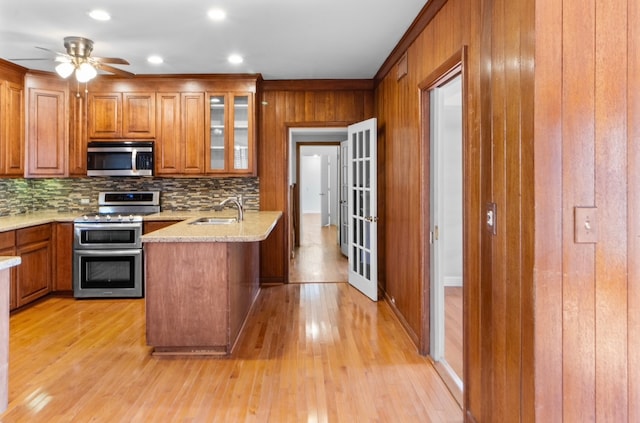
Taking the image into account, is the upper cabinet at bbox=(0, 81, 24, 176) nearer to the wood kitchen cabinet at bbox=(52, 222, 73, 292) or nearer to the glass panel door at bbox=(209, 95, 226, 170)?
the wood kitchen cabinet at bbox=(52, 222, 73, 292)

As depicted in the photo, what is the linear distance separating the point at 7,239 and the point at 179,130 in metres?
2.00

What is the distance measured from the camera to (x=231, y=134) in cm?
475

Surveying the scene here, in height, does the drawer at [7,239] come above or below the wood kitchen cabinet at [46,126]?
below

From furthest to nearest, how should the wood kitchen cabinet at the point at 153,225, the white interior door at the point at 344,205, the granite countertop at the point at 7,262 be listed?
the white interior door at the point at 344,205
the wood kitchen cabinet at the point at 153,225
the granite countertop at the point at 7,262

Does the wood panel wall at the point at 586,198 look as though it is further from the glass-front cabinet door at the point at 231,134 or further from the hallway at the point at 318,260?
the hallway at the point at 318,260

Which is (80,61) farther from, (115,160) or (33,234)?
(33,234)

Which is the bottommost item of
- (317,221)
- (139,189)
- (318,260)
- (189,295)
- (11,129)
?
(318,260)

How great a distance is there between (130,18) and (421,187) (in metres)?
2.59

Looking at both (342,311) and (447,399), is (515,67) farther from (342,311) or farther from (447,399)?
(342,311)

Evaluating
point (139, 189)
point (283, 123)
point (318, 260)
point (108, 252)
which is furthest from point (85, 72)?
point (318, 260)

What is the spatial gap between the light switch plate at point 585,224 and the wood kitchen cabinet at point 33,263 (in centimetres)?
453

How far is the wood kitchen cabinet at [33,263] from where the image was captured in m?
3.95

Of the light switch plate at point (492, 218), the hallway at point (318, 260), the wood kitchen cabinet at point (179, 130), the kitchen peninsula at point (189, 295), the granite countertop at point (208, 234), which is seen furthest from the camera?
the hallway at point (318, 260)

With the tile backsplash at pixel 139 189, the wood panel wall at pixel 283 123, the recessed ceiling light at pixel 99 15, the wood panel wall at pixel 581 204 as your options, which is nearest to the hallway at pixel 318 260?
the wood panel wall at pixel 283 123
